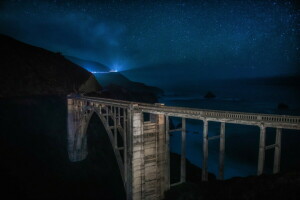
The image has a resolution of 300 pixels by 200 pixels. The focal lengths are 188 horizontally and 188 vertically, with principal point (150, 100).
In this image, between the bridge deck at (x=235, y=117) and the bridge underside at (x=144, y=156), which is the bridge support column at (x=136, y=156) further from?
the bridge deck at (x=235, y=117)

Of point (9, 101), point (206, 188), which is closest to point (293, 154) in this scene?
point (206, 188)

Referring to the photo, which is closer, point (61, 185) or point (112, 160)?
point (61, 185)

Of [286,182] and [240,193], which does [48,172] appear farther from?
[286,182]

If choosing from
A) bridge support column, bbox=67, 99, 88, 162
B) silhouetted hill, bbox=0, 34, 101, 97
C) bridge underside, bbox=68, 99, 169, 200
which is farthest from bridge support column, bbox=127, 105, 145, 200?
silhouetted hill, bbox=0, 34, 101, 97

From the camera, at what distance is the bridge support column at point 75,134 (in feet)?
103

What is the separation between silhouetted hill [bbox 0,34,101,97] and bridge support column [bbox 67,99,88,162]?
30777mm

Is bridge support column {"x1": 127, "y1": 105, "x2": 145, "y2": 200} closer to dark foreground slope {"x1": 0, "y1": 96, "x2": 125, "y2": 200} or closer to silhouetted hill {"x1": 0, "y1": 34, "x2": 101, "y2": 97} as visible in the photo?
dark foreground slope {"x1": 0, "y1": 96, "x2": 125, "y2": 200}

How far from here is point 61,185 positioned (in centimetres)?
2542

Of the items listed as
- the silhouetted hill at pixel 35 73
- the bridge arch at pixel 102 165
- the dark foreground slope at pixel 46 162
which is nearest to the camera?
the dark foreground slope at pixel 46 162

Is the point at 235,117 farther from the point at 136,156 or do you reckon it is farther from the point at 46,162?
the point at 46,162

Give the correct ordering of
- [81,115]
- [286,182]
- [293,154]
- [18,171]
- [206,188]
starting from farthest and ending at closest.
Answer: [293,154]
[81,115]
[18,171]
[206,188]
[286,182]

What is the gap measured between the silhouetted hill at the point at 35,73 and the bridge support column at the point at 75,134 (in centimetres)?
3078

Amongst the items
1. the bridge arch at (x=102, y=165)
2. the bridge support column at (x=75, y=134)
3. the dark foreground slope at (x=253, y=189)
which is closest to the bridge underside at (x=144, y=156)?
the dark foreground slope at (x=253, y=189)

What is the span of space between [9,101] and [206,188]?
51058mm
